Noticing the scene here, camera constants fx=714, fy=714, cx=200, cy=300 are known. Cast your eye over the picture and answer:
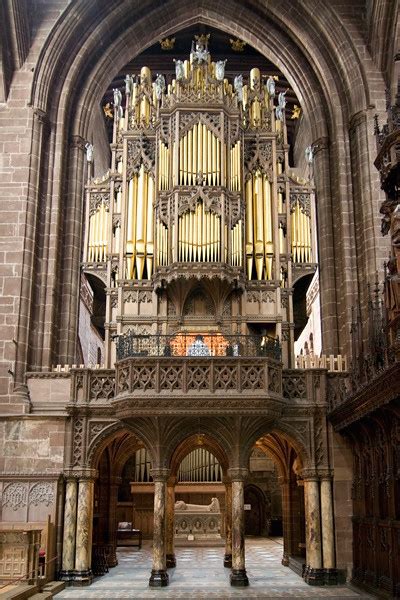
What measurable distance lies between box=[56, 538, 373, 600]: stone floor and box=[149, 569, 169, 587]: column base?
0.17 metres

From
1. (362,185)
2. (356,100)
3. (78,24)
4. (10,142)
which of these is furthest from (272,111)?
(10,142)

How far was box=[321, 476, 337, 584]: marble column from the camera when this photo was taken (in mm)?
17219

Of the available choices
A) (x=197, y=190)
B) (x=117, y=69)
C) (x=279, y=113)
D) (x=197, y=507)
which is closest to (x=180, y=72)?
(x=117, y=69)

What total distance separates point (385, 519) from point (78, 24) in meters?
16.9

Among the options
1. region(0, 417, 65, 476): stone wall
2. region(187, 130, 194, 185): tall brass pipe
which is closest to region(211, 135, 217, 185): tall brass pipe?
region(187, 130, 194, 185): tall brass pipe

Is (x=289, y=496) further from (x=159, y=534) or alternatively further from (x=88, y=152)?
(x=88, y=152)

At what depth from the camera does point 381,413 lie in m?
14.8

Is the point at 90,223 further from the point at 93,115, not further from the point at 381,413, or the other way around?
the point at 381,413

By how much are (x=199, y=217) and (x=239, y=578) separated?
10.00 metres

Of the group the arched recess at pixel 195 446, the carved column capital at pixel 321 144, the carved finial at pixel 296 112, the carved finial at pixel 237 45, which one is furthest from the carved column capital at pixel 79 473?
the carved finial at pixel 296 112

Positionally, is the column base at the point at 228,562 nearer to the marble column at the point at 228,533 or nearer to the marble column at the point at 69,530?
the marble column at the point at 228,533

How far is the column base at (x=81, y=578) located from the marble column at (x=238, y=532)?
3466 mm

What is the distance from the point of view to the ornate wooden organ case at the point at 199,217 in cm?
2088

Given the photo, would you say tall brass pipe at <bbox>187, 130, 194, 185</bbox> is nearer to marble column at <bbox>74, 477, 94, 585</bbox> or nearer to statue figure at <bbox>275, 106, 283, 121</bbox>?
statue figure at <bbox>275, 106, 283, 121</bbox>
